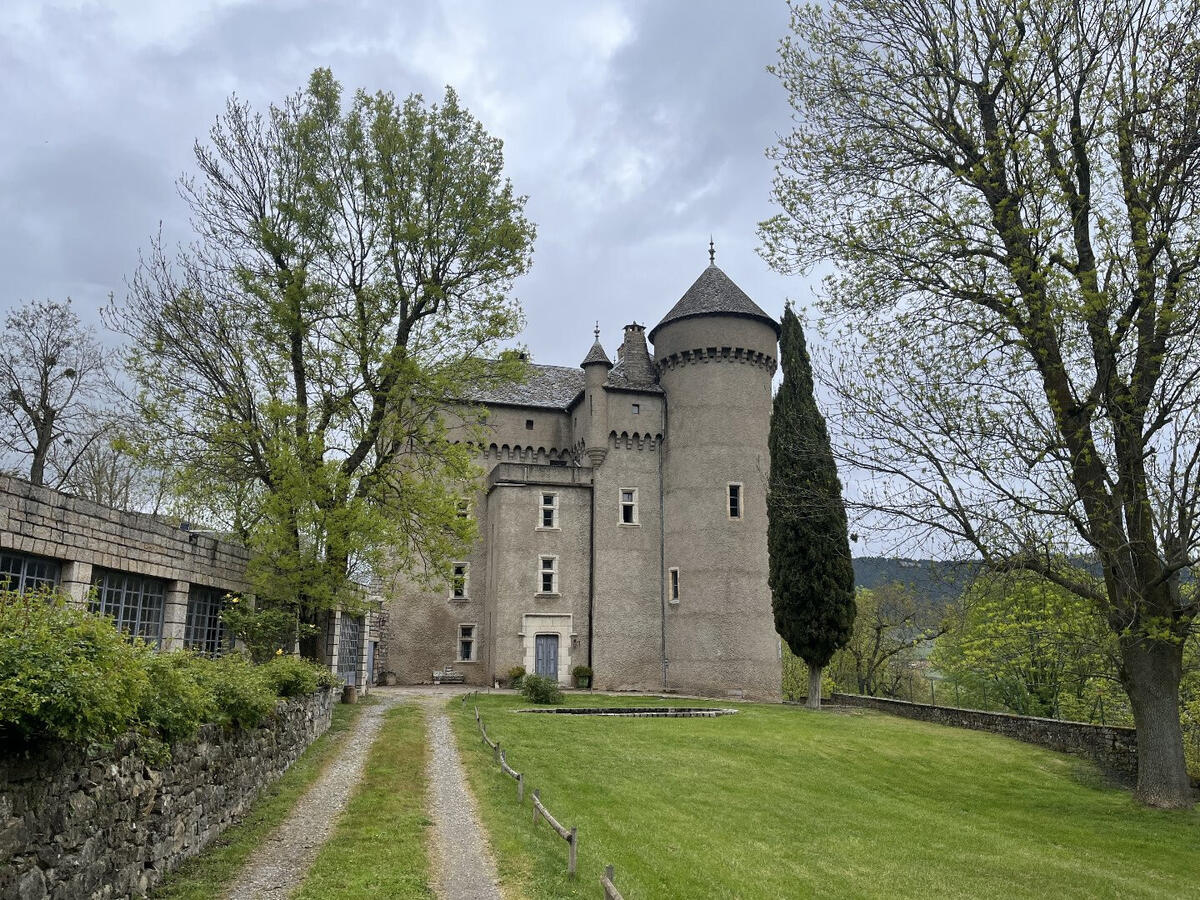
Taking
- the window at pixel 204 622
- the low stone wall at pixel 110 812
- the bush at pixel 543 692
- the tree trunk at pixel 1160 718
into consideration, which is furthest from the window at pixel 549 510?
the low stone wall at pixel 110 812

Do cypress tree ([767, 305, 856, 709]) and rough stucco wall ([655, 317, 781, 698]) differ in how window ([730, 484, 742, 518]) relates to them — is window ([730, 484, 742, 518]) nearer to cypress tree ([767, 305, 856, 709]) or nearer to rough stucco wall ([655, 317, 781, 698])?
rough stucco wall ([655, 317, 781, 698])

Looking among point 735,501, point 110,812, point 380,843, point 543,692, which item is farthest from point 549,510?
point 110,812

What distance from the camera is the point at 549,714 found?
78.8 feet

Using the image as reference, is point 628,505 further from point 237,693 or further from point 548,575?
point 237,693

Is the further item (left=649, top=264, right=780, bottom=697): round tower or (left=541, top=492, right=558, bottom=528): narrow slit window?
(left=541, top=492, right=558, bottom=528): narrow slit window

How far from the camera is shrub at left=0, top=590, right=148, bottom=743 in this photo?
5277mm

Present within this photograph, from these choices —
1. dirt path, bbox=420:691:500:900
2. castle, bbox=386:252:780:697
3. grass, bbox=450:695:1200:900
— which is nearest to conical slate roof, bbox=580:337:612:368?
castle, bbox=386:252:780:697

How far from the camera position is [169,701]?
7.86 meters

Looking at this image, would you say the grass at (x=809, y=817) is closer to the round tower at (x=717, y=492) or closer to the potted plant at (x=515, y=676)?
the potted plant at (x=515, y=676)

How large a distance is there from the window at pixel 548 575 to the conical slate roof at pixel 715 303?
1123 cm

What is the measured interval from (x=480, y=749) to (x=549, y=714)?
270 inches

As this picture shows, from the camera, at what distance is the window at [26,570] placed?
12.3 meters

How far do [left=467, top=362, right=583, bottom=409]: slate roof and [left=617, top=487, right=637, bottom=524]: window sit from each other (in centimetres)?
536

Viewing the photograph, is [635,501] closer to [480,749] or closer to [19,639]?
[480,749]
